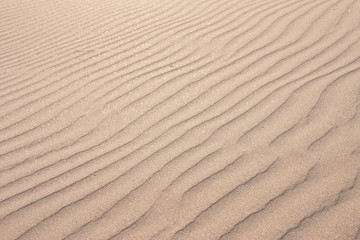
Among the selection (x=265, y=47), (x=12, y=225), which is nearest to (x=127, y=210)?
(x=12, y=225)

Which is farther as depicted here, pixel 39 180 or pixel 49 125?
pixel 49 125

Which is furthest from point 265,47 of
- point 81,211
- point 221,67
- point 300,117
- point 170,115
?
point 81,211

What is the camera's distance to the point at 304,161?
208 cm

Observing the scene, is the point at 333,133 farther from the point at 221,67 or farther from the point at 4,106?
the point at 4,106

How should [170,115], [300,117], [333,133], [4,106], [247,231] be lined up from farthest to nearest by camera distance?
1. [4,106]
2. [170,115]
3. [300,117]
4. [333,133]
5. [247,231]

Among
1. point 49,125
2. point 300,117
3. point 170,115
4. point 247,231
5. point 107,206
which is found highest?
point 49,125

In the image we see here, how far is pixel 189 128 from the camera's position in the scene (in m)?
2.47

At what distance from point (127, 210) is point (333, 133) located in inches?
57.2

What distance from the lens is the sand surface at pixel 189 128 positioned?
73.8 inches

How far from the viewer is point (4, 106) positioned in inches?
118

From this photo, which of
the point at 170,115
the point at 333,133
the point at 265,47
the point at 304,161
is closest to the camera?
the point at 304,161

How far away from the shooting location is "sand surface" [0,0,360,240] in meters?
1.88

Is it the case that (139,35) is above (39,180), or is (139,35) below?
above

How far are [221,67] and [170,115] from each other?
827mm
